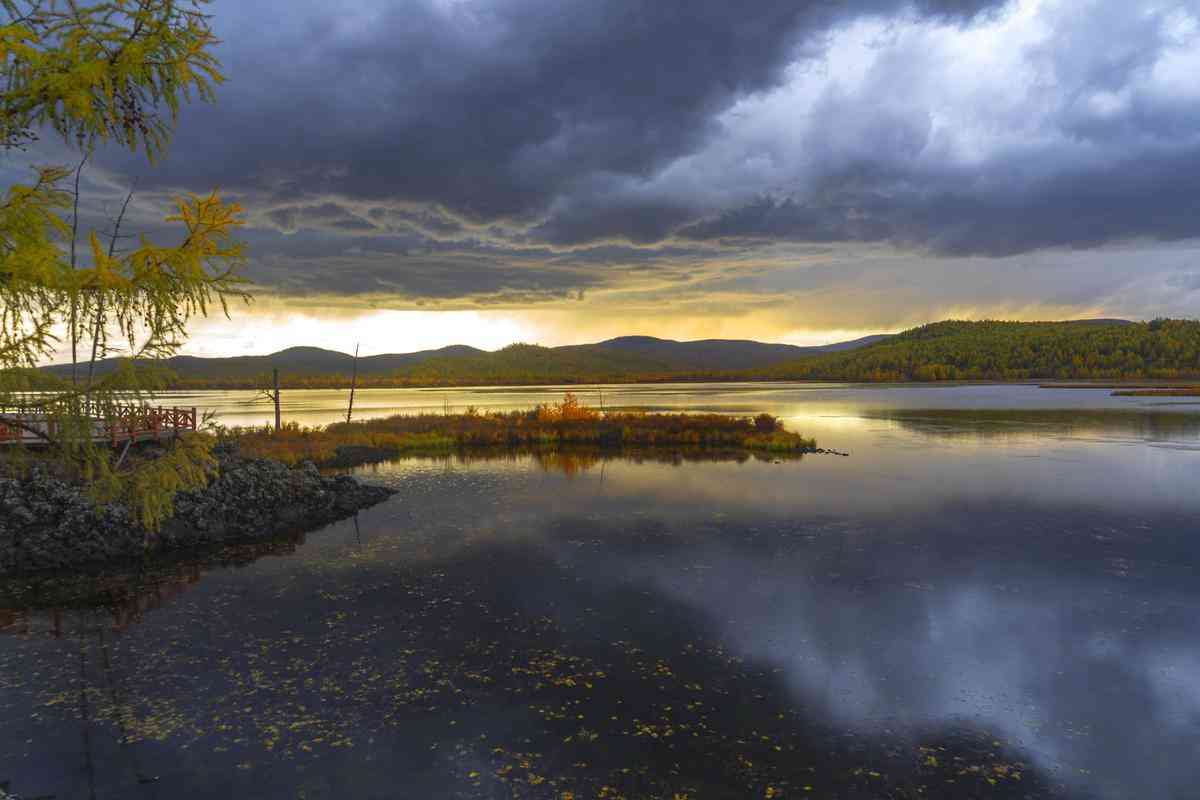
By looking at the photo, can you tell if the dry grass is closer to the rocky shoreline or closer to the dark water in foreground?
the dark water in foreground

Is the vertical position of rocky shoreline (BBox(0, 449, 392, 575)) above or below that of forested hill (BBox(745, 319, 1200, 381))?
below

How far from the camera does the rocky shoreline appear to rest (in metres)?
19.1

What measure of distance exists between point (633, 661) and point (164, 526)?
55.0 ft

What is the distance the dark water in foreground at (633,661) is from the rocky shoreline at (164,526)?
1.78 metres

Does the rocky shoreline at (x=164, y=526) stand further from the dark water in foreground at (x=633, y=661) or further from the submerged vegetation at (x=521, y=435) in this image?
the submerged vegetation at (x=521, y=435)

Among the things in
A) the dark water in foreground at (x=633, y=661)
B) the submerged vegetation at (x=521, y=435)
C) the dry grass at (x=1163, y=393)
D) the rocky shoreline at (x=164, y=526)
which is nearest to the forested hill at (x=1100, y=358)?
the dry grass at (x=1163, y=393)

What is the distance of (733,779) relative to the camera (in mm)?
8539

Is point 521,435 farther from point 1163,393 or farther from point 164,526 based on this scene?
point 1163,393

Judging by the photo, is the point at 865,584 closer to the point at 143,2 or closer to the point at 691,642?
the point at 691,642

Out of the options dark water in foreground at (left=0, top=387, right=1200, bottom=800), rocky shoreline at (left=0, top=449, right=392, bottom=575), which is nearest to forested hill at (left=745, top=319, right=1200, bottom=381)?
dark water in foreground at (left=0, top=387, right=1200, bottom=800)

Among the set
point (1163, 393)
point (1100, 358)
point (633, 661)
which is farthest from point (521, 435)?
point (1100, 358)

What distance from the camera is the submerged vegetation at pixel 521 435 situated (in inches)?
1663

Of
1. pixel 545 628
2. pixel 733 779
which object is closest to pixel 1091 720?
pixel 733 779

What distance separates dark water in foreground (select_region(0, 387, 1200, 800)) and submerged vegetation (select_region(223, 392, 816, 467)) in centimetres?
1945
